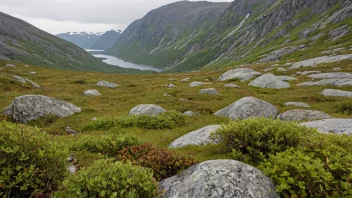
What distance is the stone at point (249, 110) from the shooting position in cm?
2381

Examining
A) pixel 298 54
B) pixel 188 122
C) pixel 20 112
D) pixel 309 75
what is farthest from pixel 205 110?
pixel 298 54

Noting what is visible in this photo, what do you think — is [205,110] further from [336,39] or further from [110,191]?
[336,39]

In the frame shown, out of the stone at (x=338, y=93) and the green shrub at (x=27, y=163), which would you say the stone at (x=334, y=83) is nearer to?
the stone at (x=338, y=93)

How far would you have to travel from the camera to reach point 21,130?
759cm

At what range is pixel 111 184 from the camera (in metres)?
6.29

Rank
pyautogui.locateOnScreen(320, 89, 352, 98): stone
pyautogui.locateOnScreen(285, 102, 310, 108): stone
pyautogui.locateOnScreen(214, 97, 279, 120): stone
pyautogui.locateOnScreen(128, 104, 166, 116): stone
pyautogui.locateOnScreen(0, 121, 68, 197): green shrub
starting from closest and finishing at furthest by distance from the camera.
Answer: pyautogui.locateOnScreen(0, 121, 68, 197): green shrub → pyautogui.locateOnScreen(214, 97, 279, 120): stone → pyautogui.locateOnScreen(128, 104, 166, 116): stone → pyautogui.locateOnScreen(285, 102, 310, 108): stone → pyautogui.locateOnScreen(320, 89, 352, 98): stone

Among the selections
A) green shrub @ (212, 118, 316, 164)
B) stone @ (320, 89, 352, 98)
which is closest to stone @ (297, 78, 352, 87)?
stone @ (320, 89, 352, 98)

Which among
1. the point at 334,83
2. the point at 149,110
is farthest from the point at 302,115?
the point at 334,83

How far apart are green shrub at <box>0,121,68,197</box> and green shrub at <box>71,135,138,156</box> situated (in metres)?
4.63

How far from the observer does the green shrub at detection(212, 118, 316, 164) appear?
9.79m

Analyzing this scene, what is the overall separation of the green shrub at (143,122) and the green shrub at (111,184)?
1454cm

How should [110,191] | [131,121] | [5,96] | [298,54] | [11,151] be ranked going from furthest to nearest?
1. [298,54]
2. [5,96]
3. [131,121]
4. [11,151]
5. [110,191]

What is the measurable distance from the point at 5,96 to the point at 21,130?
1398 inches

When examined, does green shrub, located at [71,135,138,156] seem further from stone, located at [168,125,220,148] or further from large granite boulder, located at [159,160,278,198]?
large granite boulder, located at [159,160,278,198]
